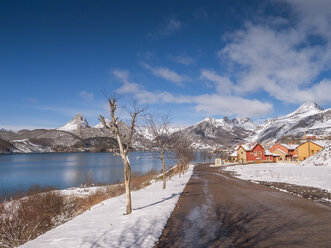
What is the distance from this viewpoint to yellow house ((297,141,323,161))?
6100cm

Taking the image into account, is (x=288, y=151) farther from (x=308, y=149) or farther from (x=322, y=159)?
(x=322, y=159)

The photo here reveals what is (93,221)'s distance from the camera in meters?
10.5

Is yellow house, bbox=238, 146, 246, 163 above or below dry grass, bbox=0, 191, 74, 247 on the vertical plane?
above

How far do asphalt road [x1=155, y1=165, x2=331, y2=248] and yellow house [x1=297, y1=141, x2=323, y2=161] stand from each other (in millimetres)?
57549

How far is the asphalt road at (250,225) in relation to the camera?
297 inches

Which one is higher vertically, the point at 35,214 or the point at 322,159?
the point at 322,159

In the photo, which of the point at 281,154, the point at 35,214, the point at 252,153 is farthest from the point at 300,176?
the point at 281,154

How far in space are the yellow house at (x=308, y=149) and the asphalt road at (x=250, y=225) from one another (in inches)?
2266

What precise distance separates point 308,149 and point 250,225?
64.8 m

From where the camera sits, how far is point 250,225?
934cm

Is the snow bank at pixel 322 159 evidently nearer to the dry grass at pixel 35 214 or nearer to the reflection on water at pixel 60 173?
the reflection on water at pixel 60 173

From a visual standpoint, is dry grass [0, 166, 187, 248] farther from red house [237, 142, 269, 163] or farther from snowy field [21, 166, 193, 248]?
red house [237, 142, 269, 163]

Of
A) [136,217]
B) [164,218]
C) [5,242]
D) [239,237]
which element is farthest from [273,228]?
[5,242]

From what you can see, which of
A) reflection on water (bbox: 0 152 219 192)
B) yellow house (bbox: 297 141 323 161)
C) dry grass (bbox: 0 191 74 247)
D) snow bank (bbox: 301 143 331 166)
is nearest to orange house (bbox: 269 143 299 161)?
yellow house (bbox: 297 141 323 161)
